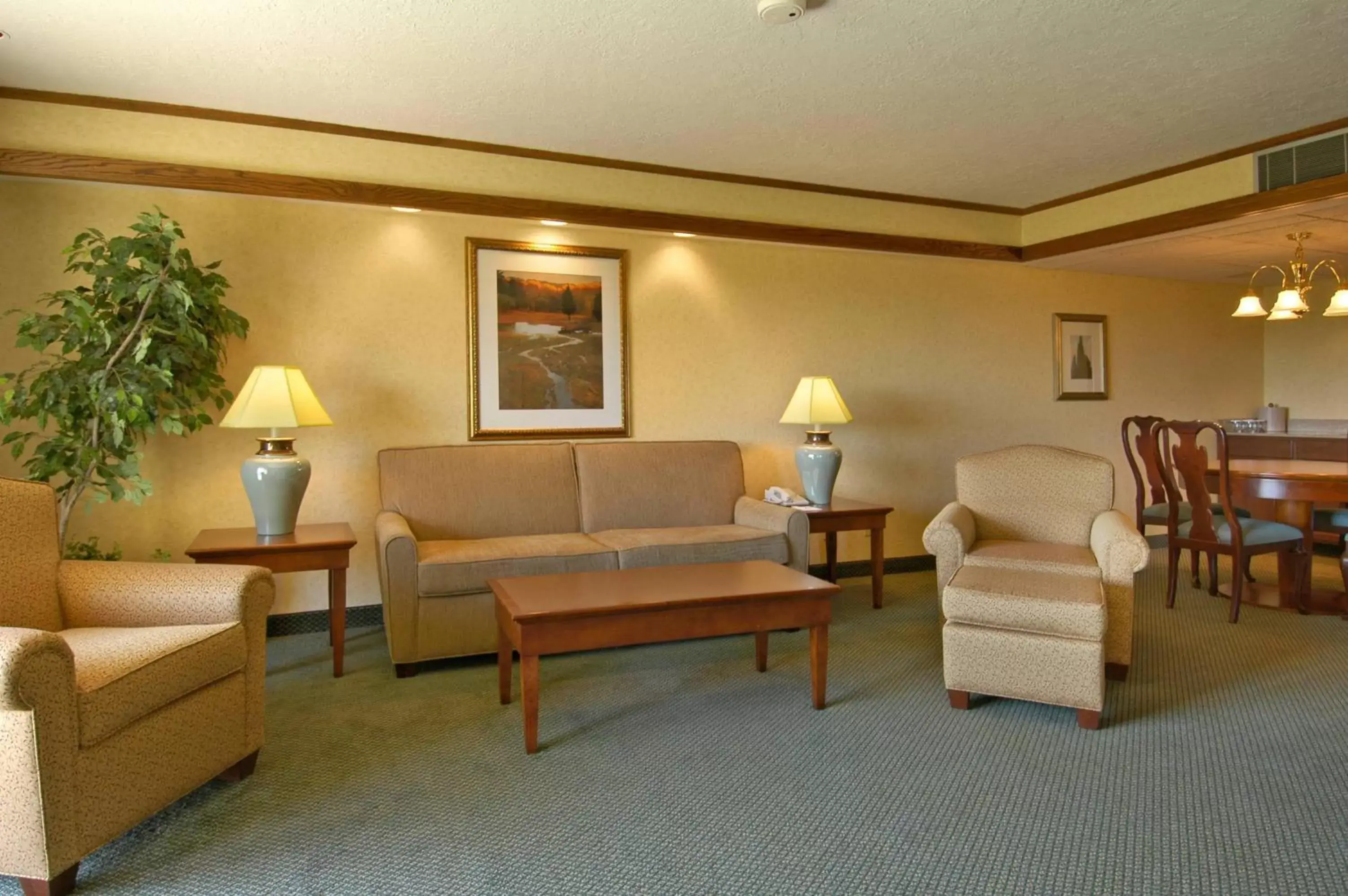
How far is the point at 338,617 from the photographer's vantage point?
359cm

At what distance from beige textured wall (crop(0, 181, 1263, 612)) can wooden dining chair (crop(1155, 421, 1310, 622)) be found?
4.99 feet

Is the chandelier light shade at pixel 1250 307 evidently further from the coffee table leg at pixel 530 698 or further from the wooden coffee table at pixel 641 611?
the coffee table leg at pixel 530 698

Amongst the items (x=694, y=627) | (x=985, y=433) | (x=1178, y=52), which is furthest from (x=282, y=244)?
(x=985, y=433)

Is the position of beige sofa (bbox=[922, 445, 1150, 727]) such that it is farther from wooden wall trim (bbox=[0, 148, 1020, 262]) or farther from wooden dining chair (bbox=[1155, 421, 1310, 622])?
wooden wall trim (bbox=[0, 148, 1020, 262])

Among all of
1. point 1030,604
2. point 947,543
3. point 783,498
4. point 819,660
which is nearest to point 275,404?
point 819,660

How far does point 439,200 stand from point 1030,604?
332 cm

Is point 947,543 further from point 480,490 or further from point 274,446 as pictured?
point 274,446

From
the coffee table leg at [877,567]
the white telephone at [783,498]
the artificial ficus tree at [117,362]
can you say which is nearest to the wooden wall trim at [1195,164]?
the coffee table leg at [877,567]

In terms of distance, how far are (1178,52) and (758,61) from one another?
164 centimetres

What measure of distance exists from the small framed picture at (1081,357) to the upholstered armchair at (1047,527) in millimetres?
2668

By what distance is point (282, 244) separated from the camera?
415 cm

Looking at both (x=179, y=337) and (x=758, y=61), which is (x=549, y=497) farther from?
(x=758, y=61)

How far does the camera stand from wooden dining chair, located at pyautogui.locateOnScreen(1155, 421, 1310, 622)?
171 inches

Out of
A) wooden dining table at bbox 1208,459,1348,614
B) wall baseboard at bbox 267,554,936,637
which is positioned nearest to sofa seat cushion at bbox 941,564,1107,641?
wooden dining table at bbox 1208,459,1348,614
